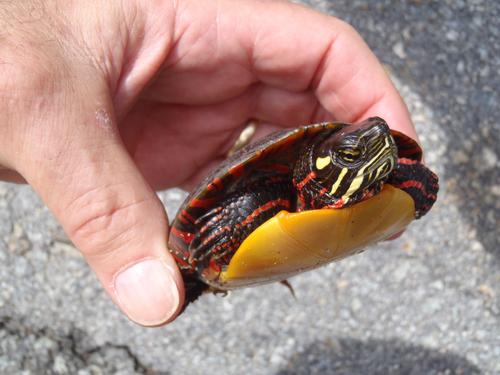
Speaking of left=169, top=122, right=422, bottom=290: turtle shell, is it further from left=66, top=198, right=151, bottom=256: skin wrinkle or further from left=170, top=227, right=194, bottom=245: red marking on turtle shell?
left=66, top=198, right=151, bottom=256: skin wrinkle

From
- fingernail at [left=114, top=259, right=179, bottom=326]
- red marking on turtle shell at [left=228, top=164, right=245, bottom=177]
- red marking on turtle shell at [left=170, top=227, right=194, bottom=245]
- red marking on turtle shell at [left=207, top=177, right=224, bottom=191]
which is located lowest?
fingernail at [left=114, top=259, right=179, bottom=326]

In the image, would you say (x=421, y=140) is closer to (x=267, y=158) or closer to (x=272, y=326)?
(x=272, y=326)

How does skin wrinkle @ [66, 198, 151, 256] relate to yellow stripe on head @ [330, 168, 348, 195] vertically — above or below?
below

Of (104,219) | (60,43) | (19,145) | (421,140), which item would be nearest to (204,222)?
(104,219)

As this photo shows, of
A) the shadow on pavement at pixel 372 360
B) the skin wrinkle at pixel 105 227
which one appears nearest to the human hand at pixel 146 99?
the skin wrinkle at pixel 105 227

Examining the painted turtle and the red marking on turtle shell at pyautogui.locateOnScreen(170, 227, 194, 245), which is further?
the red marking on turtle shell at pyautogui.locateOnScreen(170, 227, 194, 245)

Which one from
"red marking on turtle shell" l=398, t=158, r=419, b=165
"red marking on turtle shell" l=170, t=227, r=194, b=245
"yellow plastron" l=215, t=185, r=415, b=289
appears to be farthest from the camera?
"red marking on turtle shell" l=398, t=158, r=419, b=165

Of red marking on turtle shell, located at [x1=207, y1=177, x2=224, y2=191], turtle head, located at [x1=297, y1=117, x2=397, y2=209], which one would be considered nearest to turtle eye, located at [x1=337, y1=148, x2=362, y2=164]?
turtle head, located at [x1=297, y1=117, x2=397, y2=209]

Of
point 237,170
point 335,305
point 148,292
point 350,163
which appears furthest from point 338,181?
point 335,305
